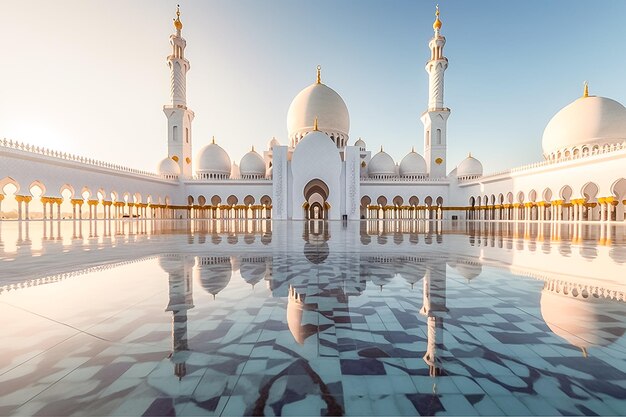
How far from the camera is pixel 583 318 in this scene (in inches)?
74.7

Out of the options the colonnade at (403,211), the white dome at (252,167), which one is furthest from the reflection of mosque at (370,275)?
the white dome at (252,167)

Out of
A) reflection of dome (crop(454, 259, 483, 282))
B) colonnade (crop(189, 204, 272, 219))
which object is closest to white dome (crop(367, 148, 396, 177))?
colonnade (crop(189, 204, 272, 219))

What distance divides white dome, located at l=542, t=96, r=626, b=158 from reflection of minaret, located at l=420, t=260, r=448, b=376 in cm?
2656

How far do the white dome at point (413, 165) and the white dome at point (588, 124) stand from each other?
9.83 meters

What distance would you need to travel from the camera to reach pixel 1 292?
2.47 metres

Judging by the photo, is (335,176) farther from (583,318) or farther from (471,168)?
(583,318)

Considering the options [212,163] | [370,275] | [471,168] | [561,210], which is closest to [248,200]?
[212,163]

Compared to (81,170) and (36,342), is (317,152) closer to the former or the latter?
(81,170)

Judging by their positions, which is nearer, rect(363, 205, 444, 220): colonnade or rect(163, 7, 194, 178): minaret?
rect(163, 7, 194, 178): minaret

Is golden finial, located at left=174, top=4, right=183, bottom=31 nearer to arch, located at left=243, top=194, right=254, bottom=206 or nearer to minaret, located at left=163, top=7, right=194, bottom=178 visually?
minaret, located at left=163, top=7, right=194, bottom=178

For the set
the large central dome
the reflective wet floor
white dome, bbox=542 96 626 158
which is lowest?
the reflective wet floor

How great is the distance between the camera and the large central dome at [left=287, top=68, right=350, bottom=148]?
27922mm

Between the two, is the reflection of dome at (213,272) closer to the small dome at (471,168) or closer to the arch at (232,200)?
the arch at (232,200)

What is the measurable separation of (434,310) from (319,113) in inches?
1073
